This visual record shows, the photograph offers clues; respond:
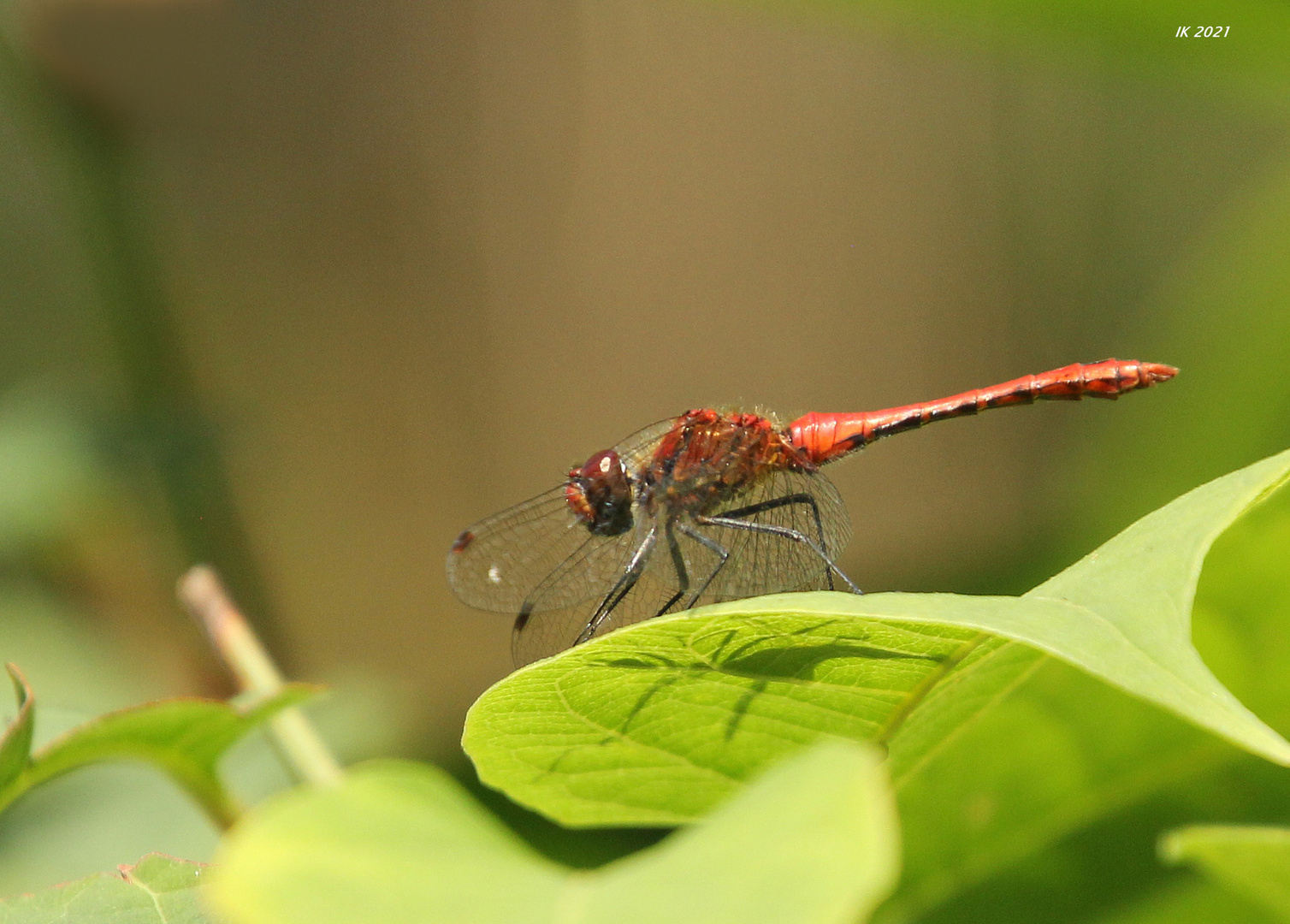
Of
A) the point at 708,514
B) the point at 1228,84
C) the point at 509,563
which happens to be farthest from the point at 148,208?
the point at 1228,84

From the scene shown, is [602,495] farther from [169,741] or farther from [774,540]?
[169,741]

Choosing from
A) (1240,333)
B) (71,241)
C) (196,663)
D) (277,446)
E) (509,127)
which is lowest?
(196,663)

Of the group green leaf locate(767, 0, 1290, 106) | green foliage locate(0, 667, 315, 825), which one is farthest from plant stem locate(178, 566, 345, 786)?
green leaf locate(767, 0, 1290, 106)

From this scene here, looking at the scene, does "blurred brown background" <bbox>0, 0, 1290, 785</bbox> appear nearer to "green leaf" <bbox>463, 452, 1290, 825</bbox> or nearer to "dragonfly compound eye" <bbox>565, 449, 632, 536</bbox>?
"dragonfly compound eye" <bbox>565, 449, 632, 536</bbox>

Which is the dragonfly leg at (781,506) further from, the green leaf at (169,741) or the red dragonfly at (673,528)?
the green leaf at (169,741)

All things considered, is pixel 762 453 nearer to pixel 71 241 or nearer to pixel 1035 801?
pixel 1035 801

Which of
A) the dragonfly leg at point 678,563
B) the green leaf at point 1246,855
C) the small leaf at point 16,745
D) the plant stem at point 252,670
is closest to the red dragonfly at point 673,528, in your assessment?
the dragonfly leg at point 678,563
